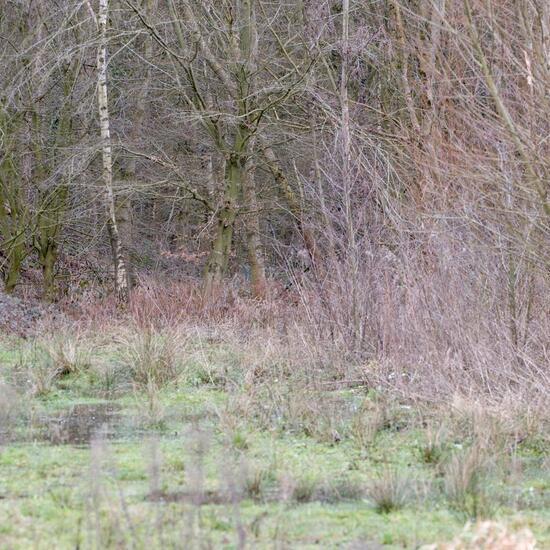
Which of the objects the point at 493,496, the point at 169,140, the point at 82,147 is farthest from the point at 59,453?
the point at 169,140

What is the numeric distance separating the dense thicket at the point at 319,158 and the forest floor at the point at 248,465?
119 centimetres

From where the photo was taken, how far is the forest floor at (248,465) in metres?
4.82

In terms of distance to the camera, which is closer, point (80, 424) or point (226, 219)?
point (80, 424)

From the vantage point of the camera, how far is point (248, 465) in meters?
5.97

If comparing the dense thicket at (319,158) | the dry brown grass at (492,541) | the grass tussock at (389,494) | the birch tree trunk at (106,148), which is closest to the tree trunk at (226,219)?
the dense thicket at (319,158)

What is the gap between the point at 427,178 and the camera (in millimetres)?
9820

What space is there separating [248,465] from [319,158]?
11294mm

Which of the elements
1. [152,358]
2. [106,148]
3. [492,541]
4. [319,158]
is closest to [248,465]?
[492,541]

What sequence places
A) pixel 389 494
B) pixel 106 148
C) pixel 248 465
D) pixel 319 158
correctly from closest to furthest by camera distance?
pixel 389 494 → pixel 248 465 → pixel 319 158 → pixel 106 148

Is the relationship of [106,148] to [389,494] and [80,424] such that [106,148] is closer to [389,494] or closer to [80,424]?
[80,424]

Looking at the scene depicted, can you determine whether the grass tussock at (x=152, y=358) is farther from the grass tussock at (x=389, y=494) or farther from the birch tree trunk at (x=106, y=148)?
the birch tree trunk at (x=106, y=148)

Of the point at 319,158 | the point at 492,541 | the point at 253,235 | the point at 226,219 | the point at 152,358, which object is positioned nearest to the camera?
the point at 492,541

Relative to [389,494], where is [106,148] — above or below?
above

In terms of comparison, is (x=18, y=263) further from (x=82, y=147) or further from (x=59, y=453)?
(x=59, y=453)
